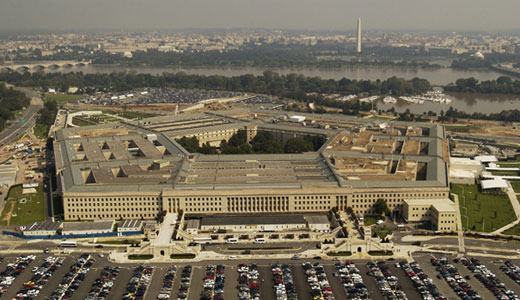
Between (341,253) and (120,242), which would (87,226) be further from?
(341,253)

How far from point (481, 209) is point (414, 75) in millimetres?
73973

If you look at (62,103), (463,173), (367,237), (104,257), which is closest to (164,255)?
(104,257)

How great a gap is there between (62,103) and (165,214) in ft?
150

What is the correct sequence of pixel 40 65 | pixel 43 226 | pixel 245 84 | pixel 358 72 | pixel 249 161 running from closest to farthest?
pixel 43 226, pixel 249 161, pixel 245 84, pixel 358 72, pixel 40 65

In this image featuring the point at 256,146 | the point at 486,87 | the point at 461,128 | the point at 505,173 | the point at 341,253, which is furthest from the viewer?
the point at 486,87

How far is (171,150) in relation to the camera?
36.1 meters

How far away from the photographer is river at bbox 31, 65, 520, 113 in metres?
67.6

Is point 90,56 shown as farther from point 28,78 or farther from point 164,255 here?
point 164,255

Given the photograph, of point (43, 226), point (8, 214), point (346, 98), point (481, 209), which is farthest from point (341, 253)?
point (346, 98)

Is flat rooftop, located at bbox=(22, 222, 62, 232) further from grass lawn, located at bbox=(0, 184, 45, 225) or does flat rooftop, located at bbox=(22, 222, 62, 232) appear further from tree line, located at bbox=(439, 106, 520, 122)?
tree line, located at bbox=(439, 106, 520, 122)

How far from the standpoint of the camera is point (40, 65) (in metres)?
112

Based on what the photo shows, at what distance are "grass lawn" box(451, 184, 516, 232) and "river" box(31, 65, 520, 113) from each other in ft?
109

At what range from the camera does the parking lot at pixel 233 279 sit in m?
19.7

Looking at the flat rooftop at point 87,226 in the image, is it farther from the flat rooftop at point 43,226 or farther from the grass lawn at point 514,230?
the grass lawn at point 514,230
